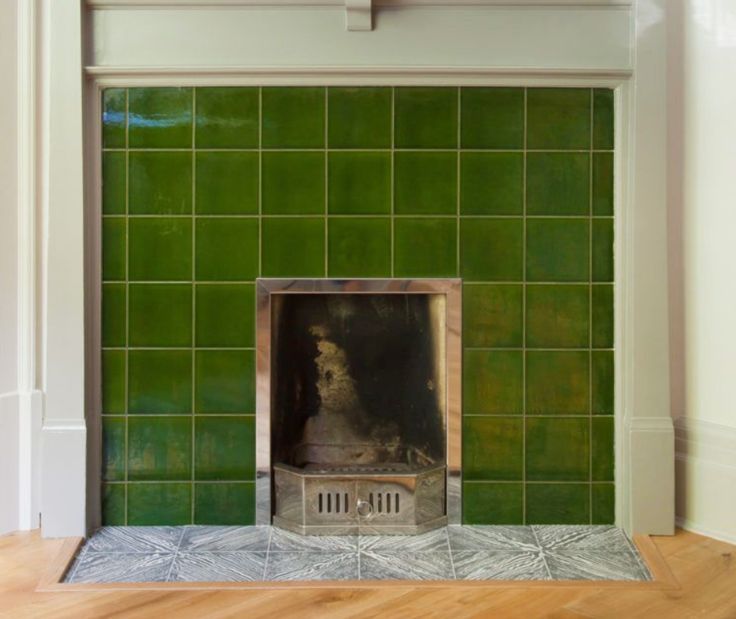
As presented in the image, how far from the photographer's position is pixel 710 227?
232cm

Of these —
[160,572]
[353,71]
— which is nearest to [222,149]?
[353,71]

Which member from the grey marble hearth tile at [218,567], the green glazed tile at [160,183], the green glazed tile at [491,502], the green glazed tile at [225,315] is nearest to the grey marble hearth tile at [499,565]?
the green glazed tile at [491,502]

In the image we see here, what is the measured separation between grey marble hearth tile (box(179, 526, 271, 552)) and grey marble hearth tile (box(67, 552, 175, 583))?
9cm

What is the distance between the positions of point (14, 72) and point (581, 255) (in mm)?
1883

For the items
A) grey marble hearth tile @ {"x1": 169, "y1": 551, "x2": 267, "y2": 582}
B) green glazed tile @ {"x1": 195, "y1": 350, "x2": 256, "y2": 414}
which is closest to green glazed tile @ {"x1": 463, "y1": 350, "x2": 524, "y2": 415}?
green glazed tile @ {"x1": 195, "y1": 350, "x2": 256, "y2": 414}

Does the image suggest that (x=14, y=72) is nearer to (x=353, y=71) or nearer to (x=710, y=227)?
(x=353, y=71)

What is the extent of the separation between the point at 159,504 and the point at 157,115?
1.24 meters

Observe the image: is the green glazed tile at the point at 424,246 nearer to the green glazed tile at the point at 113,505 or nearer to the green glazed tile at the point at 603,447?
the green glazed tile at the point at 603,447

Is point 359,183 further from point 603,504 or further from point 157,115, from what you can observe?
point 603,504

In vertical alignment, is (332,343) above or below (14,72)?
below

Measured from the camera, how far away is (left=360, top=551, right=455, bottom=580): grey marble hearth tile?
2031 millimetres

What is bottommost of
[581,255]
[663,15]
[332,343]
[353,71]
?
[332,343]

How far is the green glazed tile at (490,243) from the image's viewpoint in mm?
2346

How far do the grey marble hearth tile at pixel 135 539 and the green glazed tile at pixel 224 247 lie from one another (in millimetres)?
808
